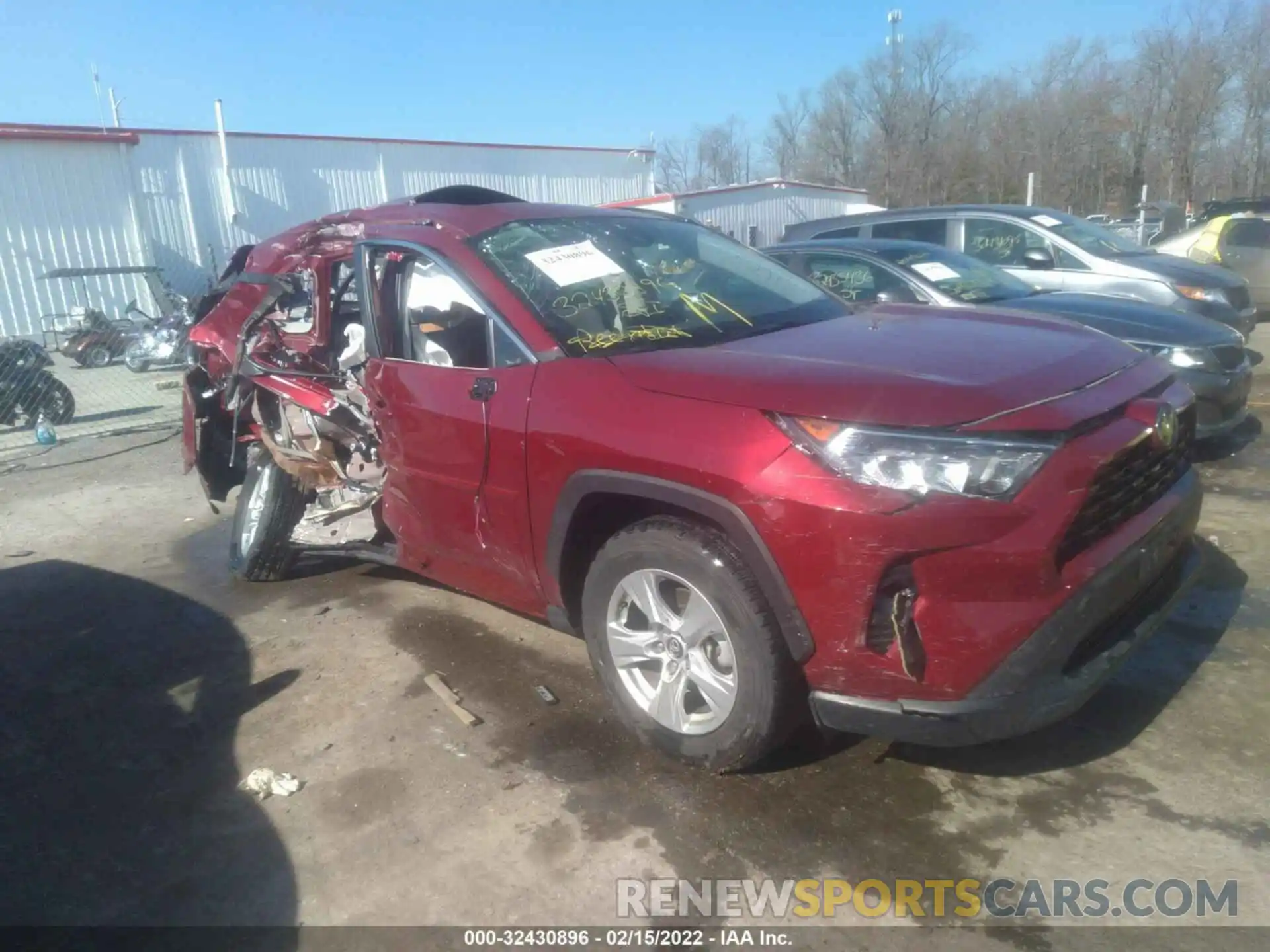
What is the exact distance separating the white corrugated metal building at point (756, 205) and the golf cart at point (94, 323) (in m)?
12.4

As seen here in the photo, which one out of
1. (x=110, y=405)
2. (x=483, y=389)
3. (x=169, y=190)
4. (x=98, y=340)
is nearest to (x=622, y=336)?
(x=483, y=389)

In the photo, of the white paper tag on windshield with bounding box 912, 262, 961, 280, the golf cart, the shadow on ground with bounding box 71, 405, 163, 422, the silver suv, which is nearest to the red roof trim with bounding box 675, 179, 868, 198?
the golf cart

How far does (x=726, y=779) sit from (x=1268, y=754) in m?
1.75

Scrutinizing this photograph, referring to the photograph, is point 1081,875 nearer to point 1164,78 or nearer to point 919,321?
point 919,321

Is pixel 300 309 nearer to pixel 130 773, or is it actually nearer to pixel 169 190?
pixel 130 773

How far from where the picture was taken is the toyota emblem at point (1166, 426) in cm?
287

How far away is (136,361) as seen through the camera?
1546 cm

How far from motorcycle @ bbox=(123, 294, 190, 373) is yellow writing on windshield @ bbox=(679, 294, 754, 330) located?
1364 cm

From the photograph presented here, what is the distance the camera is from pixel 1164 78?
47.1m

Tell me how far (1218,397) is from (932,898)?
14.8ft

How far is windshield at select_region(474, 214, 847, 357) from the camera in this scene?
336 cm

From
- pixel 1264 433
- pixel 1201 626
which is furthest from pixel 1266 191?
pixel 1201 626

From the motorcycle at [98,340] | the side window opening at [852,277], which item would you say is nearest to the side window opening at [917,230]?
the side window opening at [852,277]

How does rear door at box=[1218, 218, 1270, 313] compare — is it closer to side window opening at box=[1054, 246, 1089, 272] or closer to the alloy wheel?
side window opening at box=[1054, 246, 1089, 272]
